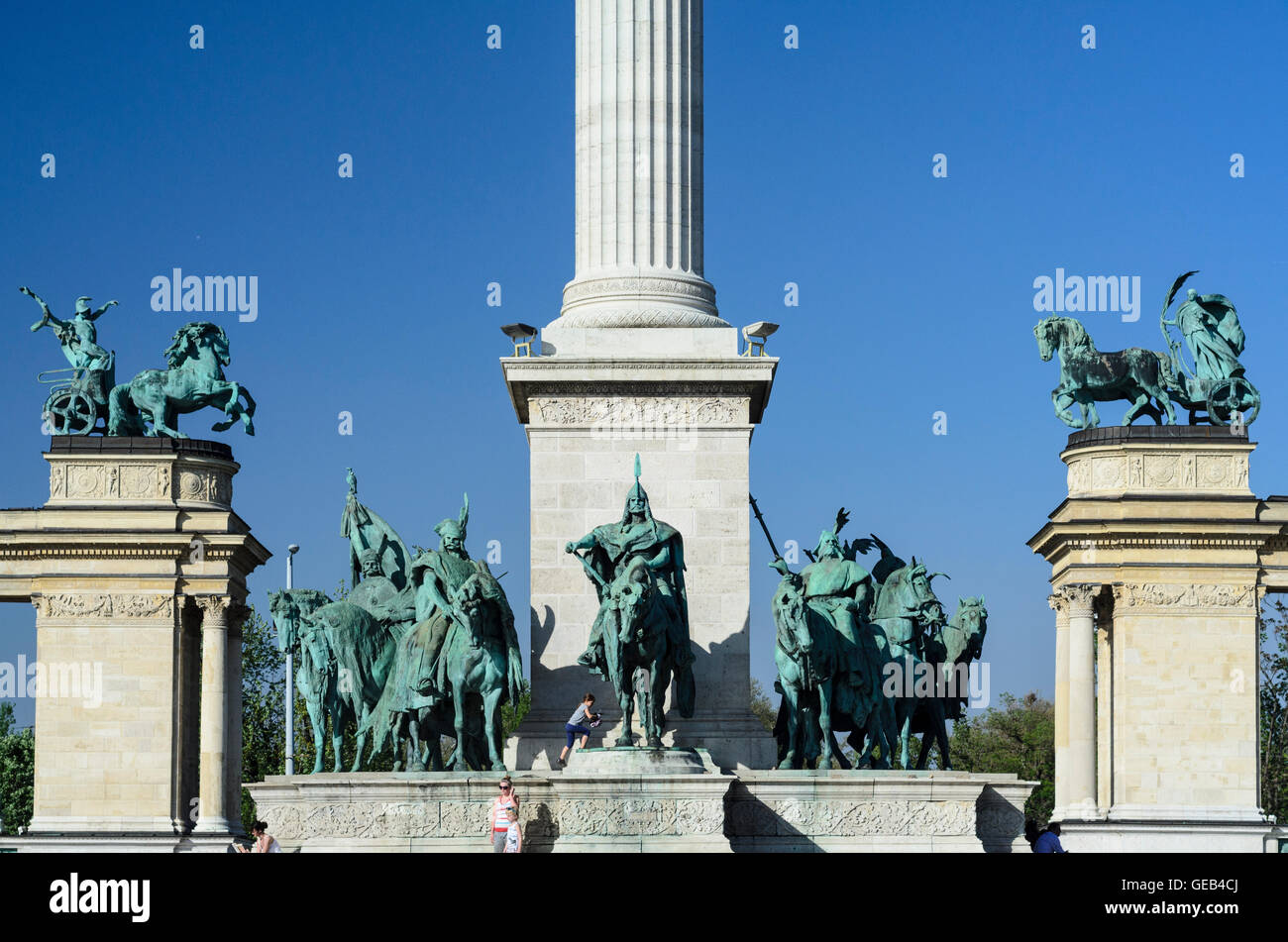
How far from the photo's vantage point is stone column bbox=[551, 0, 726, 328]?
113 ft

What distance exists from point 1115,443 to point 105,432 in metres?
28.9

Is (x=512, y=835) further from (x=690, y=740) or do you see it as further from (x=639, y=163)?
(x=639, y=163)

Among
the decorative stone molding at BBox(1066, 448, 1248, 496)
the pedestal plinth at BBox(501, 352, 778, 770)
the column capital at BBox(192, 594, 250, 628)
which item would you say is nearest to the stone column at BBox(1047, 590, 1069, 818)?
the decorative stone molding at BBox(1066, 448, 1248, 496)

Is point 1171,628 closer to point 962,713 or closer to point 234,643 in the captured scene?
point 962,713

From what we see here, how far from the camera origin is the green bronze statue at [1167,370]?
60281mm

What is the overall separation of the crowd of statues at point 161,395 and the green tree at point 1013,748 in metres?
44.5

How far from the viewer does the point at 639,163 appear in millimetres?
34656

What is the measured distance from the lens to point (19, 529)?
5934cm

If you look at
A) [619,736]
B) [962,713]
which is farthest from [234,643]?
[619,736]

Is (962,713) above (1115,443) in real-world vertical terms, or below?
below

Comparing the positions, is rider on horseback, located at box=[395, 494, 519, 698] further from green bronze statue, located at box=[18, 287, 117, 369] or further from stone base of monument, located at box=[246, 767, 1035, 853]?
green bronze statue, located at box=[18, 287, 117, 369]

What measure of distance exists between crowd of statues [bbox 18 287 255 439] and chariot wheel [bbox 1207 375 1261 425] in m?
27.5

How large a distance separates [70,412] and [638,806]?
3652cm
